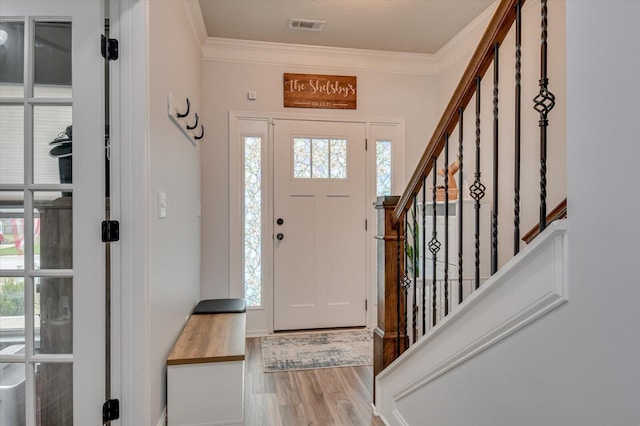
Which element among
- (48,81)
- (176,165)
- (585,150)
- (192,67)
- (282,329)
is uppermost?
(192,67)

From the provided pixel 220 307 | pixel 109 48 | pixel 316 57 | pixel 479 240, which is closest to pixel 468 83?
pixel 479 240

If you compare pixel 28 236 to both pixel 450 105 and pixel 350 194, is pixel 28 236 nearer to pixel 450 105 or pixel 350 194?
pixel 450 105

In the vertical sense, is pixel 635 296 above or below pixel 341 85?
below

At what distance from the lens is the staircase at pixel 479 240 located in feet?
3.40

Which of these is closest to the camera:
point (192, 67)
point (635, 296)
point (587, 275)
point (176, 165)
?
point (635, 296)

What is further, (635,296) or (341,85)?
(341,85)

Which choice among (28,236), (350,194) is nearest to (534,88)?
(350,194)

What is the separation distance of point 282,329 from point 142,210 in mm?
2380

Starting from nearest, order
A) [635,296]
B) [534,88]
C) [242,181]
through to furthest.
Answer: [635,296], [534,88], [242,181]

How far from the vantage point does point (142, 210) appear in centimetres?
156

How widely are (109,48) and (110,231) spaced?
2.48 ft

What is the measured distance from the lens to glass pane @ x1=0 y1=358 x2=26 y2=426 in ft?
4.82

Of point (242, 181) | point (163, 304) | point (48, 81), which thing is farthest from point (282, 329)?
point (48, 81)

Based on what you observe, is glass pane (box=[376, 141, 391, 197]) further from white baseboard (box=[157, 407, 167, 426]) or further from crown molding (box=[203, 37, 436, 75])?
white baseboard (box=[157, 407, 167, 426])
